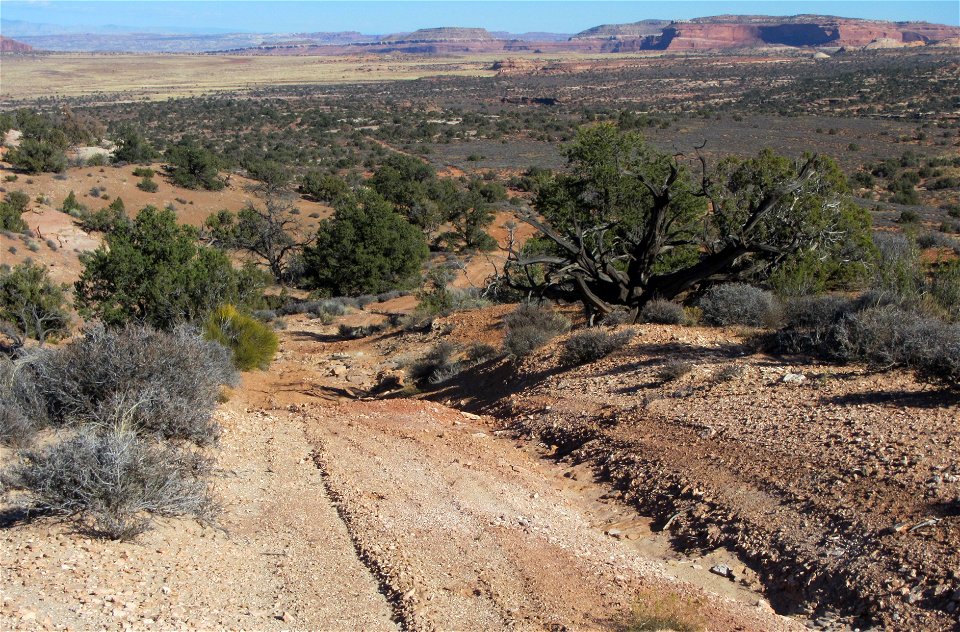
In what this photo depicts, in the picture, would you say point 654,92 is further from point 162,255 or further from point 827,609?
point 827,609

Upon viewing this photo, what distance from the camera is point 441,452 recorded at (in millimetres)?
8750

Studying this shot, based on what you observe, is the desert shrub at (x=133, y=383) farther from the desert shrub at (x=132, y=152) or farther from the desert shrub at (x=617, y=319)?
the desert shrub at (x=132, y=152)

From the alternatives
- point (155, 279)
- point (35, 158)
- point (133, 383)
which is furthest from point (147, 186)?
point (133, 383)

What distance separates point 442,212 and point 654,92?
78820 mm

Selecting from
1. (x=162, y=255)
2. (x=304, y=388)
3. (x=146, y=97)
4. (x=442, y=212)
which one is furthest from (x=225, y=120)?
(x=304, y=388)

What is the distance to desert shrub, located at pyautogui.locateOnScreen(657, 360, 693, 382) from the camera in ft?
32.4

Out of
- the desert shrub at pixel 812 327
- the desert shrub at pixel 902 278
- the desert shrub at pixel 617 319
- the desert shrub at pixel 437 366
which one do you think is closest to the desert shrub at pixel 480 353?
the desert shrub at pixel 437 366

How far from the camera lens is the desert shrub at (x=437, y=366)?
13945mm

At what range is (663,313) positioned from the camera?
12.6 meters

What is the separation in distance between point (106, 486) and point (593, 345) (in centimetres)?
732

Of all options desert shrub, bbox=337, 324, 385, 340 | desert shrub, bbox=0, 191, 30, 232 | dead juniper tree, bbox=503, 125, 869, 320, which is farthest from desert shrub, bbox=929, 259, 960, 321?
desert shrub, bbox=0, 191, 30, 232

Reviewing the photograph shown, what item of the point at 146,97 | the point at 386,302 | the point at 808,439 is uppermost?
the point at 146,97

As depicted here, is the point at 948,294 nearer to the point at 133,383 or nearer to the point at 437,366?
the point at 437,366

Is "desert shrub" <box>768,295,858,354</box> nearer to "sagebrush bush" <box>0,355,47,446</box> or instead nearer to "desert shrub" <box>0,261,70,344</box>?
"sagebrush bush" <box>0,355,47,446</box>
